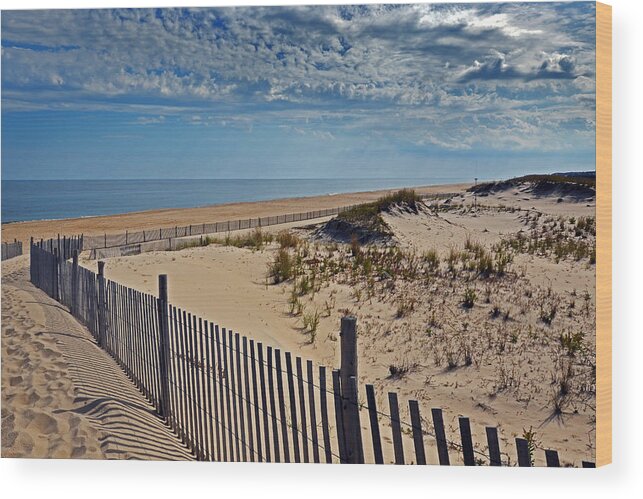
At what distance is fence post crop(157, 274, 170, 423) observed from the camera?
5484mm

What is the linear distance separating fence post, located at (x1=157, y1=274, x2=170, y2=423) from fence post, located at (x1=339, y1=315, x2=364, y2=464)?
2074 millimetres

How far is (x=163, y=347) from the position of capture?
5.60 meters

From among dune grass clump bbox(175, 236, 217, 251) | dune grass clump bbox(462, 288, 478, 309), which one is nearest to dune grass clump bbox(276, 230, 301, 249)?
dune grass clump bbox(175, 236, 217, 251)

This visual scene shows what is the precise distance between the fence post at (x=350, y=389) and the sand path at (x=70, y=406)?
212cm

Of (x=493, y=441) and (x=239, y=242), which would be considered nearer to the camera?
(x=493, y=441)

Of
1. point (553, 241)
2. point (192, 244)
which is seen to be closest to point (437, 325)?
point (553, 241)

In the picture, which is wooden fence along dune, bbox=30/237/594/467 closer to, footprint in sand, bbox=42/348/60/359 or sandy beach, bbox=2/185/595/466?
sandy beach, bbox=2/185/595/466

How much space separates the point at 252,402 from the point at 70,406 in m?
1.57

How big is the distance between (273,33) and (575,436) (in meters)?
4.54

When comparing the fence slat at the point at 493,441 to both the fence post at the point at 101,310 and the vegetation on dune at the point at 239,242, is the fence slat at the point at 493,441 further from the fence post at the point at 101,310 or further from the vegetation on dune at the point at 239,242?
→ the vegetation on dune at the point at 239,242

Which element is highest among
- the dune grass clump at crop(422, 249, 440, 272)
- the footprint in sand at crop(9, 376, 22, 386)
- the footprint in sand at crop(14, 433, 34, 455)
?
the dune grass clump at crop(422, 249, 440, 272)

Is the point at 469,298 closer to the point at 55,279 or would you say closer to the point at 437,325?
the point at 437,325

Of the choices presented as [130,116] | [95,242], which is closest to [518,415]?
[130,116]

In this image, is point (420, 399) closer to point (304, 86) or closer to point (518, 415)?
point (518, 415)
